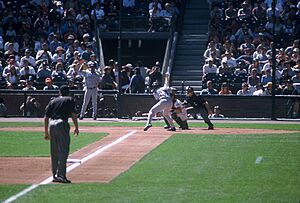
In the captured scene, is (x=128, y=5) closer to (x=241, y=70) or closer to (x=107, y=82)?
(x=107, y=82)

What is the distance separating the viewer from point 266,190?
1733cm

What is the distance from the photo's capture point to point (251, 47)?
3825cm

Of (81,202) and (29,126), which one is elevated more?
(81,202)

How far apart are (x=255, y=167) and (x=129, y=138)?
719 centimetres

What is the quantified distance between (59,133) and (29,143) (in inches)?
323

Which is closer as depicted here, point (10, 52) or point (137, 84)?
point (137, 84)

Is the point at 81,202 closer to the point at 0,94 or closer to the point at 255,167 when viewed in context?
the point at 255,167

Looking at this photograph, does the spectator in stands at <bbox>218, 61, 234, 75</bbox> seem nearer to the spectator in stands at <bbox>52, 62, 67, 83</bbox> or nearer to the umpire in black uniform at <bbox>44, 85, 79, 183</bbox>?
the spectator in stands at <bbox>52, 62, 67, 83</bbox>

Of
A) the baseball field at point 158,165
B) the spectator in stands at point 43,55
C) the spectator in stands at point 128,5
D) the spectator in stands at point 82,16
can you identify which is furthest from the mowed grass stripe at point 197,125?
the spectator in stands at point 128,5

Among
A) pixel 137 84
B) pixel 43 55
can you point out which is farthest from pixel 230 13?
pixel 43 55

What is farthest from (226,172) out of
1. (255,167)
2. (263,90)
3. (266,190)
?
(263,90)

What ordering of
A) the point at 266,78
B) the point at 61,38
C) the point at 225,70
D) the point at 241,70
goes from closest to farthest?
the point at 266,78, the point at 241,70, the point at 225,70, the point at 61,38

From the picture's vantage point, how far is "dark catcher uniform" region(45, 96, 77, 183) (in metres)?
18.1

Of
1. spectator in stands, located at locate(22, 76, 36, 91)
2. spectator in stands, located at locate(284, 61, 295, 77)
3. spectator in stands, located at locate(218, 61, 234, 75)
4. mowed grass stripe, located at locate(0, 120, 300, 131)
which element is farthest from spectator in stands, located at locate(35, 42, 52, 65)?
spectator in stands, located at locate(284, 61, 295, 77)
